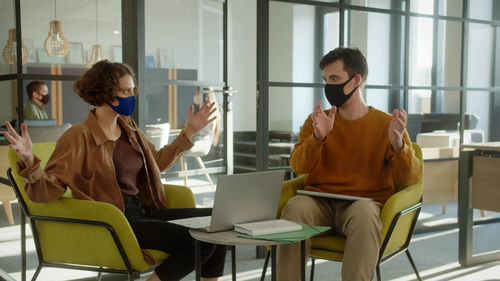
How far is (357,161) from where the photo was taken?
2611mm

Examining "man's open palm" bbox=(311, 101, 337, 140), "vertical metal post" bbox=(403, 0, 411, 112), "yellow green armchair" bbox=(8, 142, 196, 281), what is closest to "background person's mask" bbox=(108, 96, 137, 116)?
"yellow green armchair" bbox=(8, 142, 196, 281)

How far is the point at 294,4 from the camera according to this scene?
150 inches

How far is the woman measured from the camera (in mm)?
2189

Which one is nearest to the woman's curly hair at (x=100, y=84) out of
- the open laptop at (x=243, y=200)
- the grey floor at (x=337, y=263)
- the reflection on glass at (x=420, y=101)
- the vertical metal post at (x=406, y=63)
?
the open laptop at (x=243, y=200)

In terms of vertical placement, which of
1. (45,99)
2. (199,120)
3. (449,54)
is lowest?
(199,120)

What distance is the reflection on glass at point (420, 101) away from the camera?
442 cm

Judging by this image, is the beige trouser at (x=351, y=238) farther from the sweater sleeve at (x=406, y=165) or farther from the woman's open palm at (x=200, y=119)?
the woman's open palm at (x=200, y=119)

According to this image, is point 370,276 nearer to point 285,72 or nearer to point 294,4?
point 285,72

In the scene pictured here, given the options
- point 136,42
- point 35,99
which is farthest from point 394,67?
point 35,99

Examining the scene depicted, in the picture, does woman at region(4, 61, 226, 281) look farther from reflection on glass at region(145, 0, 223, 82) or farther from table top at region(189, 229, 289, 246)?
reflection on glass at region(145, 0, 223, 82)

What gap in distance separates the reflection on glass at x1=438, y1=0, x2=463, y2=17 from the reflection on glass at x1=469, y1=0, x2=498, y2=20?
0.17 meters

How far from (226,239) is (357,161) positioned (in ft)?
3.40

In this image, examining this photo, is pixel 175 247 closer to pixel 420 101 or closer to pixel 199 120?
pixel 199 120

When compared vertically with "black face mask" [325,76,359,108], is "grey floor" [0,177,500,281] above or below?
below
